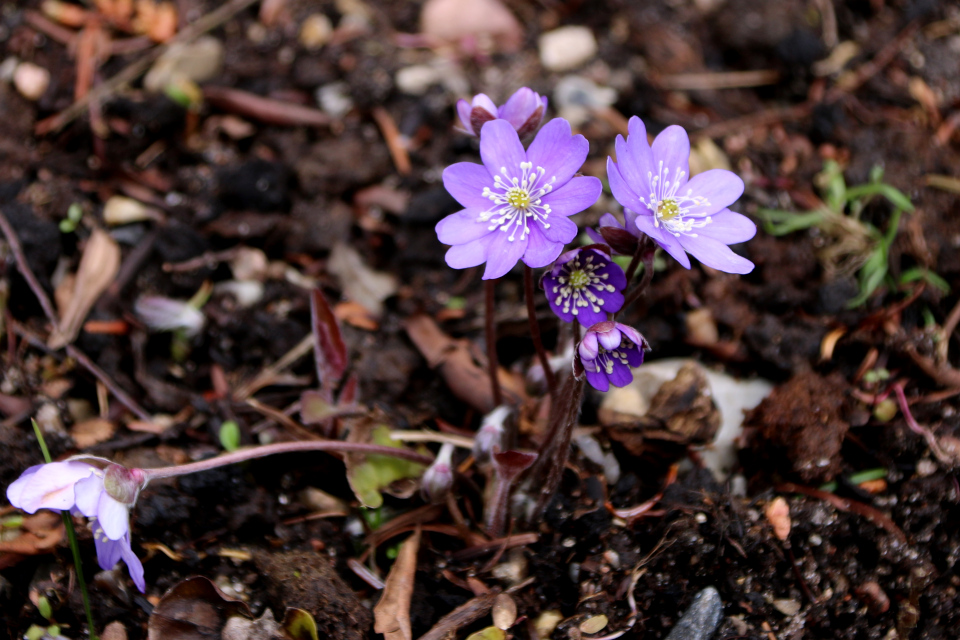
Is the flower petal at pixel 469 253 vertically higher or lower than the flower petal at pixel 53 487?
higher

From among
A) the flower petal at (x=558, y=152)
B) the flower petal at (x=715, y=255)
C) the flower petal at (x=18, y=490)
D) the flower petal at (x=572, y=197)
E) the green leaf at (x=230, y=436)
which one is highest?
the flower petal at (x=558, y=152)

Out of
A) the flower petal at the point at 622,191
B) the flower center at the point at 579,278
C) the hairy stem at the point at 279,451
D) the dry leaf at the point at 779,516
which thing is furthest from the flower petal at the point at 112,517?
the dry leaf at the point at 779,516

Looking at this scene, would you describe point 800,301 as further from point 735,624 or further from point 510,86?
point 510,86

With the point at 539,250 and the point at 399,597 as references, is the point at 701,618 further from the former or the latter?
the point at 539,250

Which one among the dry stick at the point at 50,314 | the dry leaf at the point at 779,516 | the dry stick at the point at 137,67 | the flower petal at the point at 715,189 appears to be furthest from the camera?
the dry stick at the point at 137,67

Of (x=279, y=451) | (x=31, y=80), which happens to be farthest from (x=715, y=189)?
(x=31, y=80)

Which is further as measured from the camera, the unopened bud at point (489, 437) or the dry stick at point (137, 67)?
the dry stick at point (137, 67)

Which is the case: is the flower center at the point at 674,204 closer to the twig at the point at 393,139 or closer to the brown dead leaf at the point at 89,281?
the twig at the point at 393,139

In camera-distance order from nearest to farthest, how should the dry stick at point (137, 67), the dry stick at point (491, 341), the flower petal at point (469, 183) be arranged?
the flower petal at point (469, 183), the dry stick at point (491, 341), the dry stick at point (137, 67)

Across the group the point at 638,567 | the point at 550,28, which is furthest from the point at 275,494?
the point at 550,28
